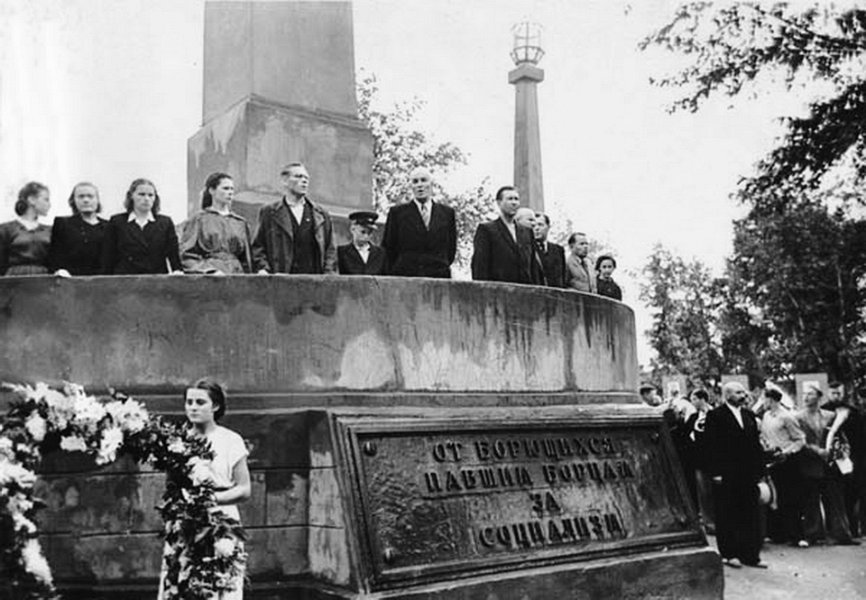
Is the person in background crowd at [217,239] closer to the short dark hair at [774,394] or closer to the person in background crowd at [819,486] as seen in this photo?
the short dark hair at [774,394]

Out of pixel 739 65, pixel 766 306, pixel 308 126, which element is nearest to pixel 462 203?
pixel 739 65

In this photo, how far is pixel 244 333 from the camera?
602 centimetres

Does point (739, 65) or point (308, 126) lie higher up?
point (739, 65)

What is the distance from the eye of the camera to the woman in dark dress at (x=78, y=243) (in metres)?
6.98

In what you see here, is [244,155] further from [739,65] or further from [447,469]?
[739,65]

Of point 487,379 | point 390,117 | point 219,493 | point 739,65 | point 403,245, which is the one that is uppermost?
point 390,117

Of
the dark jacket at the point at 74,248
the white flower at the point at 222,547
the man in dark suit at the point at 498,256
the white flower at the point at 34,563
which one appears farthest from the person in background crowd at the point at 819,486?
the white flower at the point at 34,563

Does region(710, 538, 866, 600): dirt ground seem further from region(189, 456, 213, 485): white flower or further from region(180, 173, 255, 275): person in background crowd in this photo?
region(189, 456, 213, 485): white flower

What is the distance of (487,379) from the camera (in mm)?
6621

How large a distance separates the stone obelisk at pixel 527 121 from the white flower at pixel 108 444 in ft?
66.6

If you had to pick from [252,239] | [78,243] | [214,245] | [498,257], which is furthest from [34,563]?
[498,257]

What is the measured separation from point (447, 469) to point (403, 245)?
2509mm

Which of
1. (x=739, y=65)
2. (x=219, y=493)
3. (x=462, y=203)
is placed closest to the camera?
(x=219, y=493)

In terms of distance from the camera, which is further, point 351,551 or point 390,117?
point 390,117
